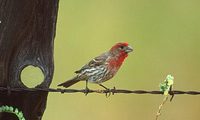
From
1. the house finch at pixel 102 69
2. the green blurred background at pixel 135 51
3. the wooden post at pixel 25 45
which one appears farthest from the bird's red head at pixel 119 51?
the green blurred background at pixel 135 51

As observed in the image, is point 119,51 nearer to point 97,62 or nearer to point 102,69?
point 102,69

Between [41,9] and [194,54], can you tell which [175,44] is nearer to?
[194,54]

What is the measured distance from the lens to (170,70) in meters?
12.1

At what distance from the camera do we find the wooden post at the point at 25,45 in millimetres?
6719

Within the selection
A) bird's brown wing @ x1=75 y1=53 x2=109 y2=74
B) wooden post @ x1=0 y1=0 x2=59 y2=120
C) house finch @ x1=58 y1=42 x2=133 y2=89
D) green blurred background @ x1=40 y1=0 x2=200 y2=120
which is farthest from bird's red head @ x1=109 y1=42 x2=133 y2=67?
green blurred background @ x1=40 y1=0 x2=200 y2=120

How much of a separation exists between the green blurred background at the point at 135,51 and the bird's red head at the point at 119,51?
234 centimetres

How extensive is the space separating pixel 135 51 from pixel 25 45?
5699 mm

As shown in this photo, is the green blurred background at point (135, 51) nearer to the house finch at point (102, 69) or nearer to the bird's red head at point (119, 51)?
the house finch at point (102, 69)

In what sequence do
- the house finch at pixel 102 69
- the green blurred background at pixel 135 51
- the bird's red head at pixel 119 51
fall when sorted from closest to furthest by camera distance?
the bird's red head at pixel 119 51
the house finch at pixel 102 69
the green blurred background at pixel 135 51

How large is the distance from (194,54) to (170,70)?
1.76 ft

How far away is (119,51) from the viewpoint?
8.64m

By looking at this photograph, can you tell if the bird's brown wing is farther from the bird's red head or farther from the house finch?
the bird's red head

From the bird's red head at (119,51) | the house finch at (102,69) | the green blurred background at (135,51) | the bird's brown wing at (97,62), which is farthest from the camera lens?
the green blurred background at (135,51)

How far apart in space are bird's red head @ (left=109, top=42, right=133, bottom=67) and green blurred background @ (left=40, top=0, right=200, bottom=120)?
2.34m
